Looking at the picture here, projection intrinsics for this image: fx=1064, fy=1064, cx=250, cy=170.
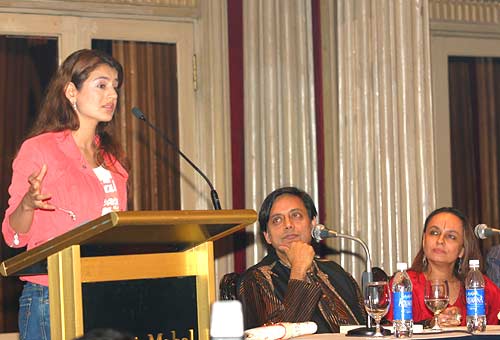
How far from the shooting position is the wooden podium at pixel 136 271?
2.63 metres

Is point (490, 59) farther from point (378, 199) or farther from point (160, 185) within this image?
point (160, 185)

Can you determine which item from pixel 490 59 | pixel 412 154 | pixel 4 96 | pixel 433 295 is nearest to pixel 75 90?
pixel 433 295

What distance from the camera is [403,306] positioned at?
3422 mm

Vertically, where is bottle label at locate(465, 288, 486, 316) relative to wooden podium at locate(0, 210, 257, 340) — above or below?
below

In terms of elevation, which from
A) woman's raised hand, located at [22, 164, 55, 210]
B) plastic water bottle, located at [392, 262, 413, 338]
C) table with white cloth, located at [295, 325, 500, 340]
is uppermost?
woman's raised hand, located at [22, 164, 55, 210]

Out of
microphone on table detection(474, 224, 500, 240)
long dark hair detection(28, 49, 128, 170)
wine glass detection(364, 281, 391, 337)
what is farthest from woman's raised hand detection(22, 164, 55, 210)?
microphone on table detection(474, 224, 500, 240)

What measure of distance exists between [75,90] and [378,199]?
98.7 inches

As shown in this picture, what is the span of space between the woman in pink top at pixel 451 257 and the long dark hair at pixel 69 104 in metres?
1.63

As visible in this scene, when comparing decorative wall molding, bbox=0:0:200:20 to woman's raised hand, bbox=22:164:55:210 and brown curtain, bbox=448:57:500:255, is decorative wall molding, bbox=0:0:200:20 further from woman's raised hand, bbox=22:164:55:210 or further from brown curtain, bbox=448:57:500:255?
woman's raised hand, bbox=22:164:55:210

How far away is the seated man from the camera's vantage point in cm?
405

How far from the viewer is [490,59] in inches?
260

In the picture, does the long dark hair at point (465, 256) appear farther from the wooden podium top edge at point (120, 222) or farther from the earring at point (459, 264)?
the wooden podium top edge at point (120, 222)

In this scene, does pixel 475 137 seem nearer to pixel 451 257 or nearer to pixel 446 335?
pixel 451 257

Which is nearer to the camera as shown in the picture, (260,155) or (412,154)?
(412,154)
